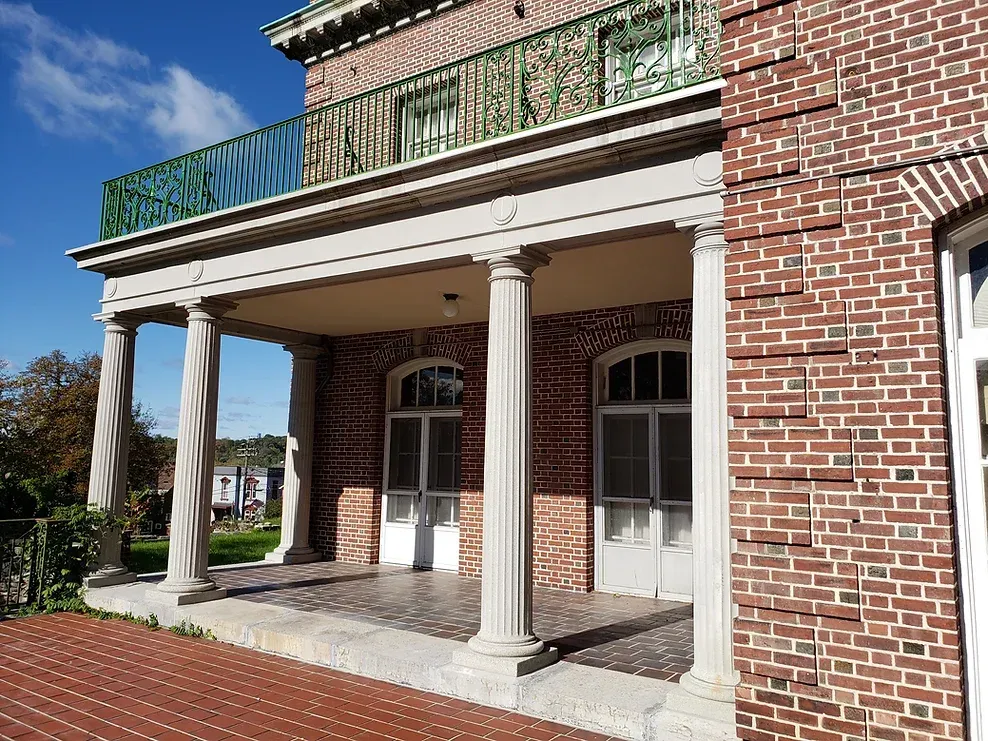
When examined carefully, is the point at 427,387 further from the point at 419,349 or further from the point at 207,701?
the point at 207,701

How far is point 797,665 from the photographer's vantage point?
13.1 ft

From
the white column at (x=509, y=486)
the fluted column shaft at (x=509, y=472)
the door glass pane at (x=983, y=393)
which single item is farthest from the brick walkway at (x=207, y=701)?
the door glass pane at (x=983, y=393)

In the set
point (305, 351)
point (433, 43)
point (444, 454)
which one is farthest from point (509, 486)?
point (433, 43)

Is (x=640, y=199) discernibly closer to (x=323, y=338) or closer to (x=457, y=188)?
(x=457, y=188)

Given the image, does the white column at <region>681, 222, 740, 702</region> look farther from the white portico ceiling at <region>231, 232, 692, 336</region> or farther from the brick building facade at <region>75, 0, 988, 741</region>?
the white portico ceiling at <region>231, 232, 692, 336</region>

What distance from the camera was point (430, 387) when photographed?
11.3 metres

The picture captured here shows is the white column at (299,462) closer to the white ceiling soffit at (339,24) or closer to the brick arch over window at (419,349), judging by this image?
the brick arch over window at (419,349)

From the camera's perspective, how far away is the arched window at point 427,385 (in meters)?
11.1

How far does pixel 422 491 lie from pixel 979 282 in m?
8.35

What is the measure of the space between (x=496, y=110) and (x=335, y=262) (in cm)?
227

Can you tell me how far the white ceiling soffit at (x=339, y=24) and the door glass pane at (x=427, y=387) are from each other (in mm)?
5433

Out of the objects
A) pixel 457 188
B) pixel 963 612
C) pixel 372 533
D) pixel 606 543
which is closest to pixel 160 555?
pixel 372 533

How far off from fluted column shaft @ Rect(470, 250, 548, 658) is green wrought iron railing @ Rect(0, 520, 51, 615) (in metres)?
5.96

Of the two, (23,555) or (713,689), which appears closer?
(713,689)
